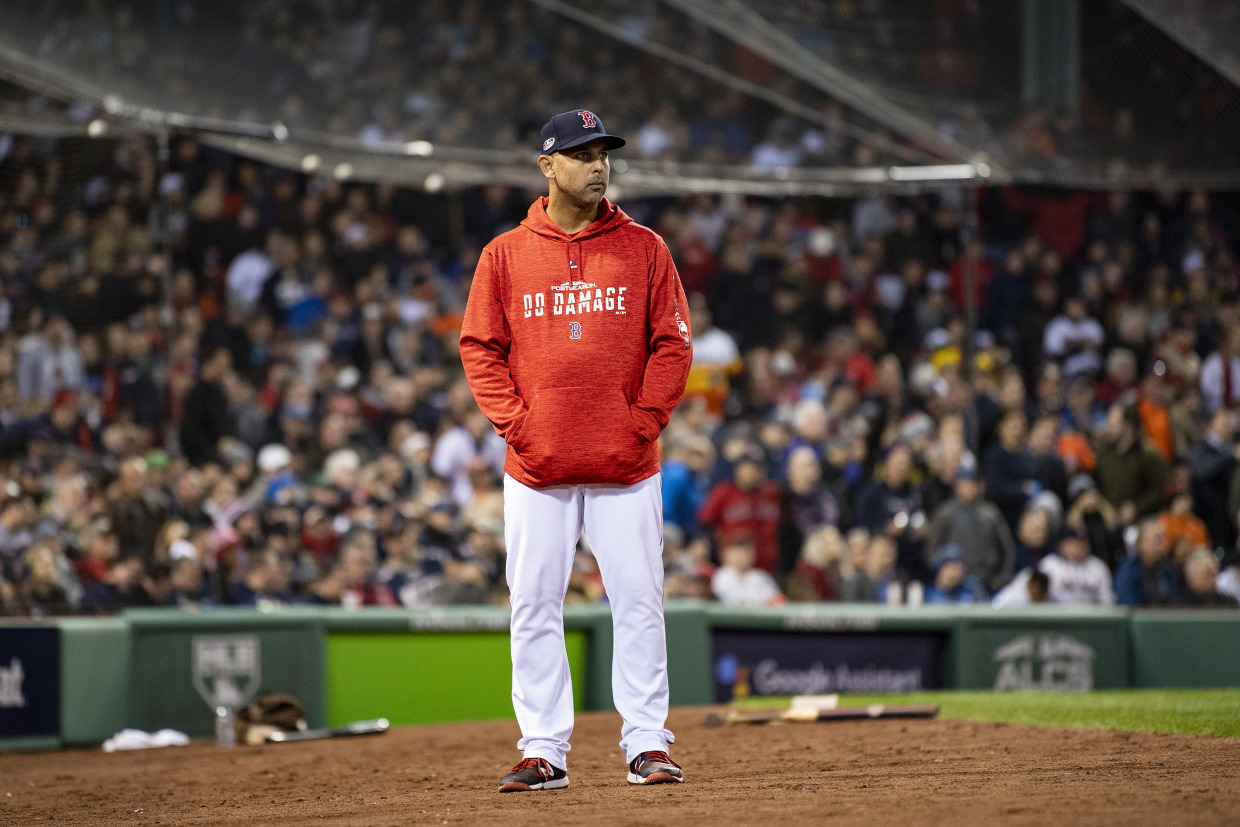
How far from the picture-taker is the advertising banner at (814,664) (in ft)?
36.5

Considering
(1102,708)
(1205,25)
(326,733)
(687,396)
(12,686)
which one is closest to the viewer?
(1102,708)

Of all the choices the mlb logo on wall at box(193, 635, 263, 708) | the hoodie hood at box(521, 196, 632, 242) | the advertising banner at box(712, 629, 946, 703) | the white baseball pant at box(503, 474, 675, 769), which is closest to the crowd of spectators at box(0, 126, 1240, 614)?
the mlb logo on wall at box(193, 635, 263, 708)

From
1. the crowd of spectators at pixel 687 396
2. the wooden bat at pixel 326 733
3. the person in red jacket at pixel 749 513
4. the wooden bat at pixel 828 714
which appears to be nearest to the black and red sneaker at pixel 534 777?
the wooden bat at pixel 828 714

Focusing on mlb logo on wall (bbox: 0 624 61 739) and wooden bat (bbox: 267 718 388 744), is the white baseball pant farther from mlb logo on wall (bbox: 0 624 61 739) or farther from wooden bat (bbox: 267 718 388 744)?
mlb logo on wall (bbox: 0 624 61 739)

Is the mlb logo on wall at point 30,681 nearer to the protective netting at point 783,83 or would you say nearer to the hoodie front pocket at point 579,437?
the protective netting at point 783,83

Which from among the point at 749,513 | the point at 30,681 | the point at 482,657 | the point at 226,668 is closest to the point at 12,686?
the point at 30,681

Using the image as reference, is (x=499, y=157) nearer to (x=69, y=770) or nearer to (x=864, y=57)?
(x=864, y=57)

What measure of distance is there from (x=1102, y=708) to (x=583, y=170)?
5211 mm

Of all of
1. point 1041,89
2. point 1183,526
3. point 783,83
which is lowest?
point 1183,526

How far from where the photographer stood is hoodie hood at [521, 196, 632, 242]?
17.5 ft

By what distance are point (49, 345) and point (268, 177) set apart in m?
3.58

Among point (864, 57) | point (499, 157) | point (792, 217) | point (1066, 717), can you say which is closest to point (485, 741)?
point (1066, 717)

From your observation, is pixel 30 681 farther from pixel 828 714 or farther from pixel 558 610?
pixel 558 610

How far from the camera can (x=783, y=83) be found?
14086 millimetres
